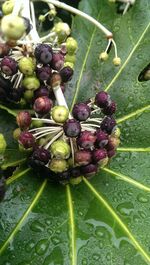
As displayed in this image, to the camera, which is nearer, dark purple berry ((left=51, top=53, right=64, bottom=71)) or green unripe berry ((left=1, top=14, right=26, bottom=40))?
green unripe berry ((left=1, top=14, right=26, bottom=40))

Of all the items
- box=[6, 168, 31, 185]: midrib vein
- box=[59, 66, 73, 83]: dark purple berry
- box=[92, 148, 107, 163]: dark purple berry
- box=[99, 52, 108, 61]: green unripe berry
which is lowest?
box=[6, 168, 31, 185]: midrib vein

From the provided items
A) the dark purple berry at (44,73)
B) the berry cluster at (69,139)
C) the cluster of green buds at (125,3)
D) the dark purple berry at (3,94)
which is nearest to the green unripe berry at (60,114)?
the berry cluster at (69,139)

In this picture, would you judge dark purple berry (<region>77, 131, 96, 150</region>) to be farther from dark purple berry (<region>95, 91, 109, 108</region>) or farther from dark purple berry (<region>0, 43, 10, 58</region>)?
dark purple berry (<region>0, 43, 10, 58</region>)

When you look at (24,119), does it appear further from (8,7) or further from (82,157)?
(8,7)

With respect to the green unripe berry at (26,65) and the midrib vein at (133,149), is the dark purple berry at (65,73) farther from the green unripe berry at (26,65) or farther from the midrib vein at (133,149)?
the midrib vein at (133,149)

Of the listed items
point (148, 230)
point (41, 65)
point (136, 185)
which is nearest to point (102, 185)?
point (136, 185)

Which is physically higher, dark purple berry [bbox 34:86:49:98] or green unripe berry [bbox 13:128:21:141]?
dark purple berry [bbox 34:86:49:98]

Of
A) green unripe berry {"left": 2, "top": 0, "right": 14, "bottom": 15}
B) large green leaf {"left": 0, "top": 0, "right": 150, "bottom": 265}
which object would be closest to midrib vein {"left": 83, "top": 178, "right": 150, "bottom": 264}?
large green leaf {"left": 0, "top": 0, "right": 150, "bottom": 265}
